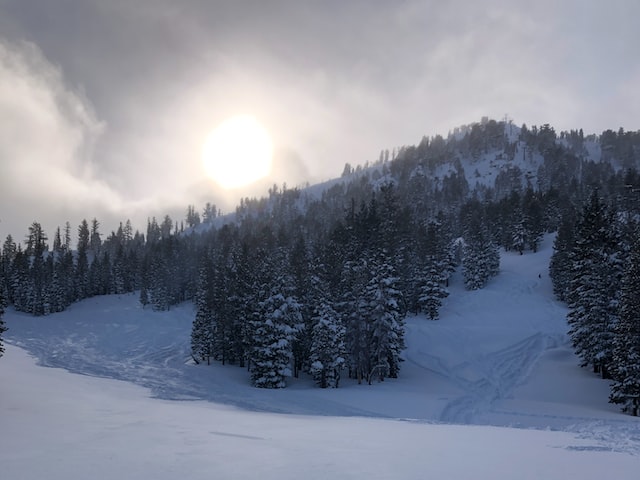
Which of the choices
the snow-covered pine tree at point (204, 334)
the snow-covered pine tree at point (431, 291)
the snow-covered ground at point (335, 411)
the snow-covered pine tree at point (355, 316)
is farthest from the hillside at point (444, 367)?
the snow-covered pine tree at point (355, 316)

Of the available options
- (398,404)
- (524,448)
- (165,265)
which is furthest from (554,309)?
(165,265)

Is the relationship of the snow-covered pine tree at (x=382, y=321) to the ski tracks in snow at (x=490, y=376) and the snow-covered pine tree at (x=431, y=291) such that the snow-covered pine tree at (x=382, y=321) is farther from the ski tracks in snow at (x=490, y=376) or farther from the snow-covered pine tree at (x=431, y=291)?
the snow-covered pine tree at (x=431, y=291)

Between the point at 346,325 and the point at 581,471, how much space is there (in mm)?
33404

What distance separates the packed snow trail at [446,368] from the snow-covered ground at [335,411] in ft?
0.71

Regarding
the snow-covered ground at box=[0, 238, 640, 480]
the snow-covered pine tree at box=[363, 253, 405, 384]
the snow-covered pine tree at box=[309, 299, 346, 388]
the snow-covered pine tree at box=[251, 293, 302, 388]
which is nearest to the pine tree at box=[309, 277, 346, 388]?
the snow-covered pine tree at box=[309, 299, 346, 388]

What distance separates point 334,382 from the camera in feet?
121

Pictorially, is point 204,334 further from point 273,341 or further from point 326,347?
point 326,347

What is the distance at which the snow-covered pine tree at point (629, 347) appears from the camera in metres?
25.0

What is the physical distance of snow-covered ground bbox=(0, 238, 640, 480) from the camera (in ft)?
25.5

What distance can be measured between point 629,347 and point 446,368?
18.6 m

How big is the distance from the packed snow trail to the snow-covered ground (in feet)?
0.71

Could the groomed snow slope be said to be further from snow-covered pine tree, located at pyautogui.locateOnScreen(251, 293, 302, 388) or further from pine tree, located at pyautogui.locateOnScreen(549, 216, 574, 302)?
pine tree, located at pyautogui.locateOnScreen(549, 216, 574, 302)

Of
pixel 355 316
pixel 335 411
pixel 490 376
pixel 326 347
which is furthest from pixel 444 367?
pixel 335 411

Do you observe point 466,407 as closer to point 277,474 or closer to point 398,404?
point 398,404
